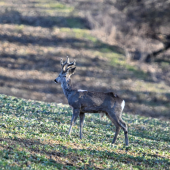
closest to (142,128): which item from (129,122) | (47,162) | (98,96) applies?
(129,122)

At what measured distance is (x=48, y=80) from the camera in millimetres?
31938

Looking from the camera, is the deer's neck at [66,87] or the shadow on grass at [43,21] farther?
the shadow on grass at [43,21]

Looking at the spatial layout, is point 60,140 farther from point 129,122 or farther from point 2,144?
point 129,122

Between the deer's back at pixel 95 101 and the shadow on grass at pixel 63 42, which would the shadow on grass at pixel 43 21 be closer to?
the shadow on grass at pixel 63 42

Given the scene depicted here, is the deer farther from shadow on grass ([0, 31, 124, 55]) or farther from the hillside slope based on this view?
shadow on grass ([0, 31, 124, 55])

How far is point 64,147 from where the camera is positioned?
977cm

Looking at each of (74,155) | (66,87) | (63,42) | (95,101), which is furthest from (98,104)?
(63,42)

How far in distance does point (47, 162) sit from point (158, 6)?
107ft

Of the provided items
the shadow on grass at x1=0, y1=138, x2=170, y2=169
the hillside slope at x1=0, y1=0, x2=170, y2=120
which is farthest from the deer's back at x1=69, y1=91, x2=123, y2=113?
the hillside slope at x1=0, y1=0, x2=170, y2=120

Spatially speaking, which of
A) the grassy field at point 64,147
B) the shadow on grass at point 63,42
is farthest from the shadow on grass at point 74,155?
the shadow on grass at point 63,42

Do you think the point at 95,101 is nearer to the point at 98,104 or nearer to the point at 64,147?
the point at 98,104

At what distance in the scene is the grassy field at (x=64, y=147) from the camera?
8.59 meters

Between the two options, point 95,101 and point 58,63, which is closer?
point 95,101

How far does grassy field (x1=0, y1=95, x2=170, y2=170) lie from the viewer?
8586 mm
